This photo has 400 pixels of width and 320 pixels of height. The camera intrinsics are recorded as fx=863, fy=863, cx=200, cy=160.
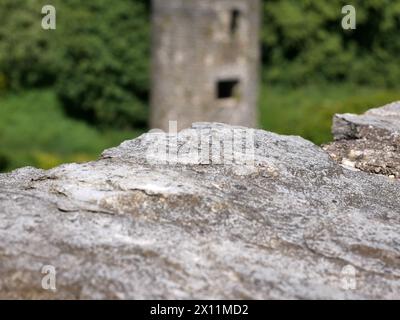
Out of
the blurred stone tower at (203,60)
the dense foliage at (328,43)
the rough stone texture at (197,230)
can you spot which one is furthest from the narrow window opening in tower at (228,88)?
the rough stone texture at (197,230)

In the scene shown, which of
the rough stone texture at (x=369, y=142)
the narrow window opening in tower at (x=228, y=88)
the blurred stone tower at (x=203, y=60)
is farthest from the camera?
the narrow window opening in tower at (x=228, y=88)

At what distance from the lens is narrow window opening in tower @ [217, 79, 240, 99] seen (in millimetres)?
18422

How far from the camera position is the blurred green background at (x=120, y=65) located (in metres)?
20.5

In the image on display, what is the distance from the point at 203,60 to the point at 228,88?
1.57 metres

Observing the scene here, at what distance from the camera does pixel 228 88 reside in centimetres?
1878

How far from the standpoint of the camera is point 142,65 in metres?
20.4

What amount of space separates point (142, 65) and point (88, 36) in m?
1.53

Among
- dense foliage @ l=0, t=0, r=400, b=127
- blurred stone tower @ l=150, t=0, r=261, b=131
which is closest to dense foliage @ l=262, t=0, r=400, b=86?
dense foliage @ l=0, t=0, r=400, b=127

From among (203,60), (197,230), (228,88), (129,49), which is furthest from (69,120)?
(197,230)

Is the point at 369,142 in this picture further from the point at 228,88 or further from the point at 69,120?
the point at 69,120

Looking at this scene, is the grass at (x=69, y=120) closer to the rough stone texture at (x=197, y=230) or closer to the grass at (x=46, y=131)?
the grass at (x=46, y=131)

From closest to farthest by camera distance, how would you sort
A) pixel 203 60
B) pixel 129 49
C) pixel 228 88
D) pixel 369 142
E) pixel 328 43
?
pixel 369 142, pixel 203 60, pixel 228 88, pixel 129 49, pixel 328 43

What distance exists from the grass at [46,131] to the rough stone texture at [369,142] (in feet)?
45.5
